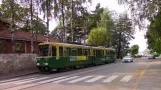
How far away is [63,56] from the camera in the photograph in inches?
1121

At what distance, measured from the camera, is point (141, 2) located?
2453 centimetres

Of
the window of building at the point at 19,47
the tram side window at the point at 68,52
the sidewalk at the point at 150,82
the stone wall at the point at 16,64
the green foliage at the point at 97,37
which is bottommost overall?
the sidewalk at the point at 150,82

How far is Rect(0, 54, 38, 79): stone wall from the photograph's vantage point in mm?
24797

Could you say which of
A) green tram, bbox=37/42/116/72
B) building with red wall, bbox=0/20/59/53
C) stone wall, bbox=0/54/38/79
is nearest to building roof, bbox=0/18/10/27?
building with red wall, bbox=0/20/59/53

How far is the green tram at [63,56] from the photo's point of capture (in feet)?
86.8

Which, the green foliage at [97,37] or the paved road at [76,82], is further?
the green foliage at [97,37]

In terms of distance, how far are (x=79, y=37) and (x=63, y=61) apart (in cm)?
5795

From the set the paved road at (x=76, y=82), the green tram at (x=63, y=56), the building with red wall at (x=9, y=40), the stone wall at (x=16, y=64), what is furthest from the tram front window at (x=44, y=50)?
the building with red wall at (x=9, y=40)

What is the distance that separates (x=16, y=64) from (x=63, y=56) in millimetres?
4738

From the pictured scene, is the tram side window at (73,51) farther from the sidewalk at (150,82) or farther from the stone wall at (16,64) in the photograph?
the sidewalk at (150,82)

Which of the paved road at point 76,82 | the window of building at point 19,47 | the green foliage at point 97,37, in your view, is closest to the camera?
the paved road at point 76,82

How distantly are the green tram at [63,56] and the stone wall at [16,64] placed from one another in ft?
6.37

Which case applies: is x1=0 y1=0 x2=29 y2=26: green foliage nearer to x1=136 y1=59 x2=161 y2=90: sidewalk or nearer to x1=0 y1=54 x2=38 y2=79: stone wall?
x1=0 y1=54 x2=38 y2=79: stone wall

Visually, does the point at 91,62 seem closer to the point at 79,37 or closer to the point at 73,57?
the point at 73,57
